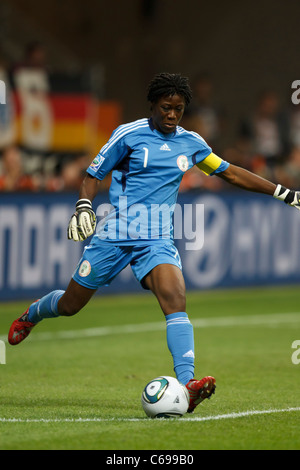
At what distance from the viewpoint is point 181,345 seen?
268 inches

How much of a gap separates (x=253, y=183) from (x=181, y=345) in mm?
1517

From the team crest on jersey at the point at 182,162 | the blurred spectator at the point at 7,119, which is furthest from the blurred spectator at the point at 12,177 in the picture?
the team crest on jersey at the point at 182,162

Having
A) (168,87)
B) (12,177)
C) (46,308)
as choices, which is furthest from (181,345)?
(12,177)

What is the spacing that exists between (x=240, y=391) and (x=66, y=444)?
248cm

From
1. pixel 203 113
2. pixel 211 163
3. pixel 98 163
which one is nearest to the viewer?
pixel 98 163

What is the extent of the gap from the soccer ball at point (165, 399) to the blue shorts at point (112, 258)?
872mm

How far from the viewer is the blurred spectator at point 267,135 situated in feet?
55.5

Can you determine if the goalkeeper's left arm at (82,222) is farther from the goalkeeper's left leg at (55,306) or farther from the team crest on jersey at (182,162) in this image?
the team crest on jersey at (182,162)

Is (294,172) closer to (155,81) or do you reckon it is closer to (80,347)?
(80,347)

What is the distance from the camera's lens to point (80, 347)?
412 inches

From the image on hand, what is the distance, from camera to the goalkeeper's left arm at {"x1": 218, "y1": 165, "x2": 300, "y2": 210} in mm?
7547

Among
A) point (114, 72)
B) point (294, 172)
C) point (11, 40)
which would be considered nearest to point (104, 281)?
point (294, 172)

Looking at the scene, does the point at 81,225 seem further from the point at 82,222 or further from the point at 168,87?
the point at 168,87
